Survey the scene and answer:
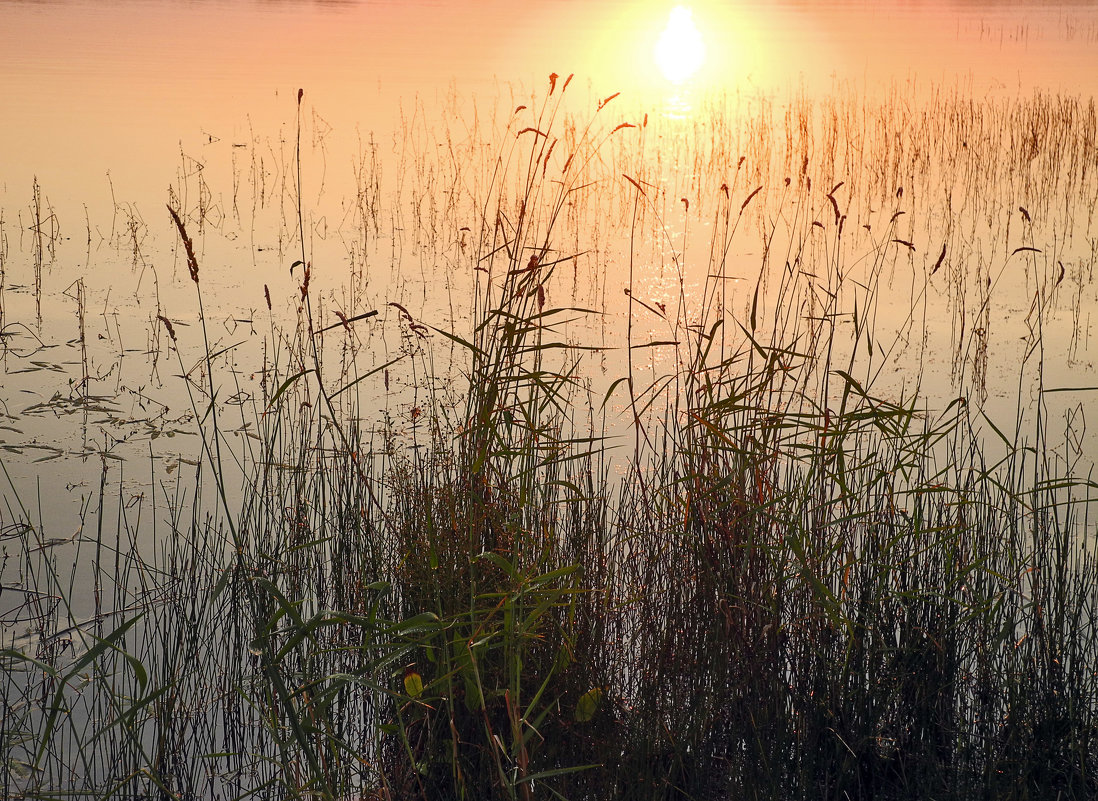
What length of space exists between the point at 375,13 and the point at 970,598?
18949 mm

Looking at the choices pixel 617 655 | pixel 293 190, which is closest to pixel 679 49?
pixel 293 190

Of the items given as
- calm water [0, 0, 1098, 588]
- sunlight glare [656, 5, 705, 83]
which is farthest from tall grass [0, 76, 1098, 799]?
sunlight glare [656, 5, 705, 83]

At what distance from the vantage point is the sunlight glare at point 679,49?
40.7 ft

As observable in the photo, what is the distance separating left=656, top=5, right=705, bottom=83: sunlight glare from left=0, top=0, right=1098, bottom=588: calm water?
265 millimetres

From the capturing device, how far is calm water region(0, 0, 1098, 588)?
3.81m

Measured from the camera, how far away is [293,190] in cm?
655

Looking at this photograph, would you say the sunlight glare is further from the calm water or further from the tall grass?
the tall grass

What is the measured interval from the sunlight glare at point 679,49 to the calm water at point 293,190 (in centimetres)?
26

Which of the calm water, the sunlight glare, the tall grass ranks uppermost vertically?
the sunlight glare

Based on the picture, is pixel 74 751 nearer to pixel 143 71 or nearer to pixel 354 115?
pixel 354 115

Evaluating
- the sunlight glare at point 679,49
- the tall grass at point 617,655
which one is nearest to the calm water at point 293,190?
the sunlight glare at point 679,49

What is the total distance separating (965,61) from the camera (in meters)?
12.5

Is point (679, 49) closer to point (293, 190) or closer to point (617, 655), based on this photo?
point (293, 190)

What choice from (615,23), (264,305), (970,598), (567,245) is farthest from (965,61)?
(970,598)
